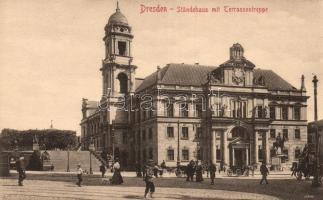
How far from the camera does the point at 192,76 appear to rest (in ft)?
217

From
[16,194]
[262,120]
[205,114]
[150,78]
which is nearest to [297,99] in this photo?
[262,120]

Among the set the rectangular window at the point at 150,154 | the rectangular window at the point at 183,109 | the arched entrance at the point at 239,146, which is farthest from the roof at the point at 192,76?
the rectangular window at the point at 150,154

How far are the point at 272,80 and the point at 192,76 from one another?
12.6 metres

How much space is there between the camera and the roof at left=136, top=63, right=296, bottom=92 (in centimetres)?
6414

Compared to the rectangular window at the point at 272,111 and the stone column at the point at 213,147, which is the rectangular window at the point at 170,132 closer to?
the stone column at the point at 213,147

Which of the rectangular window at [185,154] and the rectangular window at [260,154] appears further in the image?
the rectangular window at [260,154]

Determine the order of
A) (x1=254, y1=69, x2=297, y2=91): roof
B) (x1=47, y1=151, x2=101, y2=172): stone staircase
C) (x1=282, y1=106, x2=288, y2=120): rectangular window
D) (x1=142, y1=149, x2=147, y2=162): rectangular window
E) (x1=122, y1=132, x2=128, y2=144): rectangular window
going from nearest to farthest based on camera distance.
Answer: (x1=47, y1=151, x2=101, y2=172): stone staircase → (x1=142, y1=149, x2=147, y2=162): rectangular window → (x1=282, y1=106, x2=288, y2=120): rectangular window → (x1=254, y1=69, x2=297, y2=91): roof → (x1=122, y1=132, x2=128, y2=144): rectangular window

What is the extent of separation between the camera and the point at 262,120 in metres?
64.2

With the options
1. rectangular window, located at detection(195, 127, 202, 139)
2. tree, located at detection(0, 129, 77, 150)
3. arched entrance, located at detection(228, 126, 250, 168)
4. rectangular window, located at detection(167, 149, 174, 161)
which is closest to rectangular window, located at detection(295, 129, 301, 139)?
arched entrance, located at detection(228, 126, 250, 168)

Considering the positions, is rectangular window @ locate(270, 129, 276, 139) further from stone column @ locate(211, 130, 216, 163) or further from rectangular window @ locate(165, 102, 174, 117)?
rectangular window @ locate(165, 102, 174, 117)

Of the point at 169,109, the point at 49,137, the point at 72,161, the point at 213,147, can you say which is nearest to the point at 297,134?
the point at 213,147

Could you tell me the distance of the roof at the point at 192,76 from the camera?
64.1 metres

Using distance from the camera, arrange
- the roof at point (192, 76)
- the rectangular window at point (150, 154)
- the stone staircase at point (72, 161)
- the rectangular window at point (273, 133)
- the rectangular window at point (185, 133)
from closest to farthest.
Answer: the stone staircase at point (72, 161) < the rectangular window at point (185, 133) < the rectangular window at point (150, 154) < the roof at point (192, 76) < the rectangular window at point (273, 133)

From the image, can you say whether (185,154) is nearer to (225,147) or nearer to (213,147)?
(213,147)
